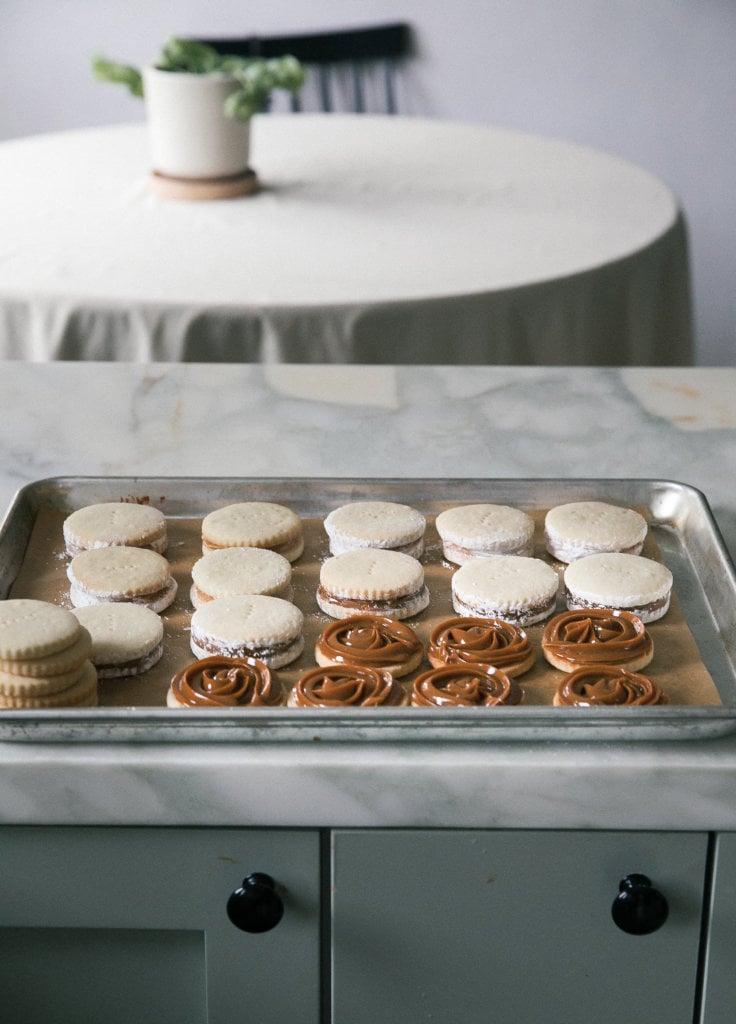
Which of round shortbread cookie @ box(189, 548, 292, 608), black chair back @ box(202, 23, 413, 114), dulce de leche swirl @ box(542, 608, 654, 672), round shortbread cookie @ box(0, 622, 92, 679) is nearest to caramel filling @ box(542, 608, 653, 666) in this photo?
dulce de leche swirl @ box(542, 608, 654, 672)

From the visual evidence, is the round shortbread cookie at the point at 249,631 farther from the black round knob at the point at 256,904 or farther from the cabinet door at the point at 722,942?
the cabinet door at the point at 722,942

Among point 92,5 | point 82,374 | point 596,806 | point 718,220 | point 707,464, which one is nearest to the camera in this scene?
point 596,806

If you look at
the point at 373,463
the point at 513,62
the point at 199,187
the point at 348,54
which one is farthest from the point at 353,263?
the point at 513,62

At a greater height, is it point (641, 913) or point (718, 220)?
point (641, 913)

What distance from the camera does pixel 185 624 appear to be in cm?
91

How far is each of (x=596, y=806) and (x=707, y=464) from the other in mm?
496

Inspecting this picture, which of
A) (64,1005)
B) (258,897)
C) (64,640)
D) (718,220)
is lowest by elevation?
(718,220)

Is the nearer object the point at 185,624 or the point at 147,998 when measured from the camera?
the point at 147,998

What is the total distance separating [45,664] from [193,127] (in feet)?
5.30

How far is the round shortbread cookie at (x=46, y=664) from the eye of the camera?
0.75m

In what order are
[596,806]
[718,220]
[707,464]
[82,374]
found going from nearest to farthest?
[596,806] < [707,464] < [82,374] < [718,220]

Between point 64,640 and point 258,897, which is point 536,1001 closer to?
point 258,897

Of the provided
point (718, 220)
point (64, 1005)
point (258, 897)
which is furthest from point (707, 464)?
point (718, 220)

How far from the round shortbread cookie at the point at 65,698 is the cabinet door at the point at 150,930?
0.24ft
